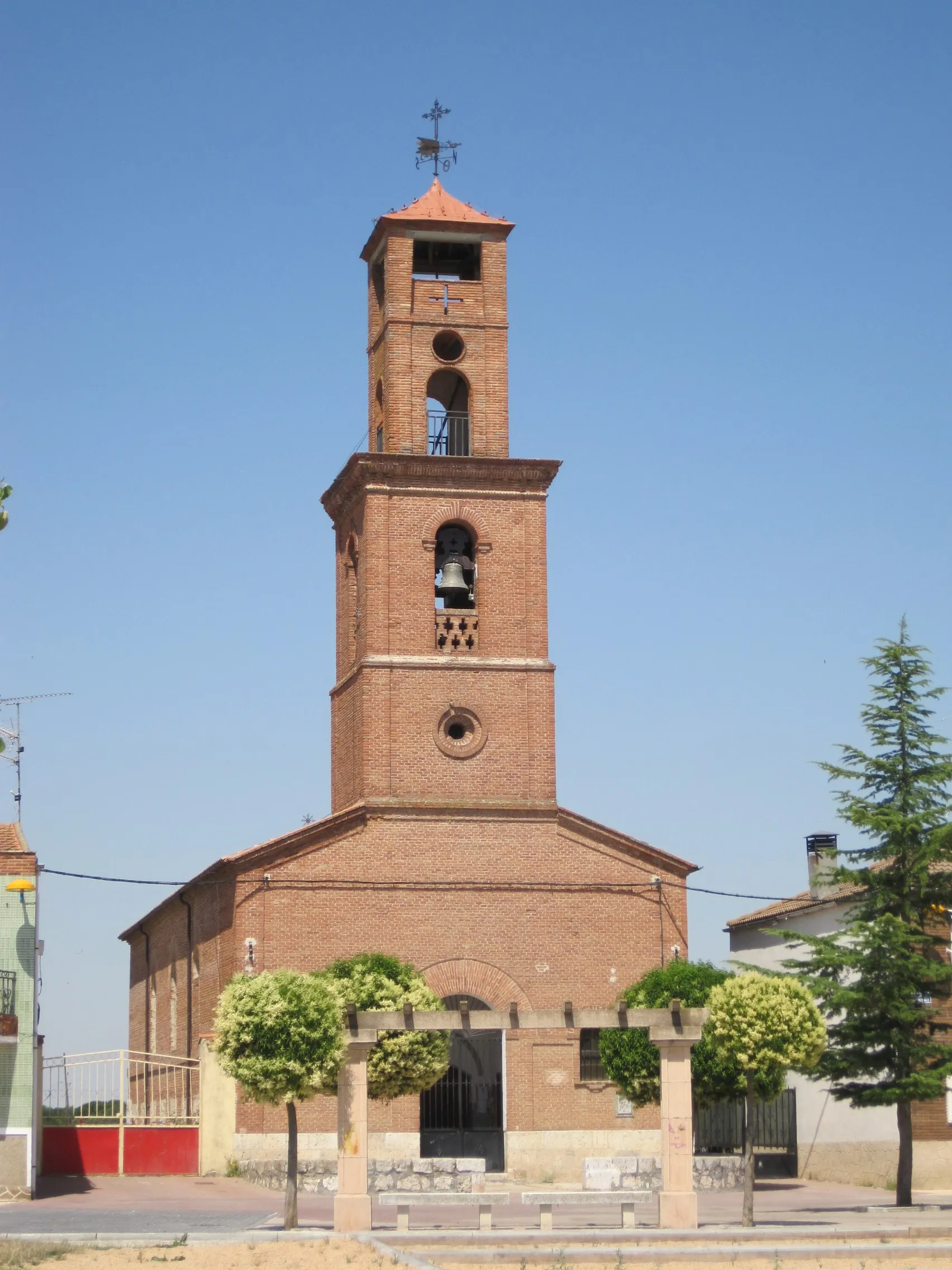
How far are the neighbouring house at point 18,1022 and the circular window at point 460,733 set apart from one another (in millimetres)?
9733

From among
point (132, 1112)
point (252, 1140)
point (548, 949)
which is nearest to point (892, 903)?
point (548, 949)

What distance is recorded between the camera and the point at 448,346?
43.8 m

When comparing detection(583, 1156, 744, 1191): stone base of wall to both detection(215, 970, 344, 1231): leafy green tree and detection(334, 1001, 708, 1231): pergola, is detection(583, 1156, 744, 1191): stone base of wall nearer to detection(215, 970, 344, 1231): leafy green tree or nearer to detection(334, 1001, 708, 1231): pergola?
detection(334, 1001, 708, 1231): pergola

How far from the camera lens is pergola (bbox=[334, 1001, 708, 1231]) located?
2822cm

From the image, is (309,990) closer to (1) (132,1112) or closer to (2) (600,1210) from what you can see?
(2) (600,1210)

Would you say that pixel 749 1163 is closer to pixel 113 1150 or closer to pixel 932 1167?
pixel 932 1167

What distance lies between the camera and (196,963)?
44.3m

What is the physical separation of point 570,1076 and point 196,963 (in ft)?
32.5

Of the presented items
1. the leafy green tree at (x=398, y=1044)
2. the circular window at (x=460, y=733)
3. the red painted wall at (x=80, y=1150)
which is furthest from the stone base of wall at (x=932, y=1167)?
the red painted wall at (x=80, y=1150)

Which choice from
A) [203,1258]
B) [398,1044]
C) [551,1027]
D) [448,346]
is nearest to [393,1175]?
[398,1044]

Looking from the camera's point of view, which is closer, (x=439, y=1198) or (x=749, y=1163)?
(x=749, y=1163)

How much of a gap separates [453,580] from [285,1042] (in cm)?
1548

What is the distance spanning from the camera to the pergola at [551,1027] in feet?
92.6

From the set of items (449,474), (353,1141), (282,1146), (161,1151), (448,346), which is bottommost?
(161,1151)
